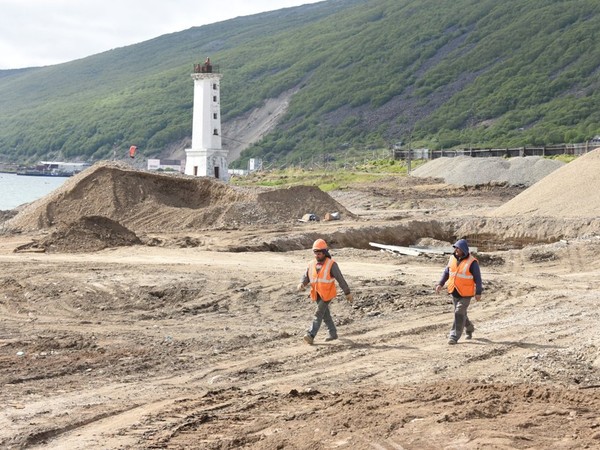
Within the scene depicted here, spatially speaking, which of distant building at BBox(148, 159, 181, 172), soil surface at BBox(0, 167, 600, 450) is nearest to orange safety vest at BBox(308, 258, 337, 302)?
soil surface at BBox(0, 167, 600, 450)

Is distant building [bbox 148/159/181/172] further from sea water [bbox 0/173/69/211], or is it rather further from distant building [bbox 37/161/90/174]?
distant building [bbox 37/161/90/174]

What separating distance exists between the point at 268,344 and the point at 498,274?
9.50 metres

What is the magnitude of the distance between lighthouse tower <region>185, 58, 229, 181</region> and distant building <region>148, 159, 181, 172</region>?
65404 mm

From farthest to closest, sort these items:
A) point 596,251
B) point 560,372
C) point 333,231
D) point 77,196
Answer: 1. point 77,196
2. point 333,231
3. point 596,251
4. point 560,372

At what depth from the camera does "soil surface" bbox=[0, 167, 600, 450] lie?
930 cm

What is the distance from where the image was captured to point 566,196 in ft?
118

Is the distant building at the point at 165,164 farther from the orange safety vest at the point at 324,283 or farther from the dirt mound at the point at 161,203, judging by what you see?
the orange safety vest at the point at 324,283

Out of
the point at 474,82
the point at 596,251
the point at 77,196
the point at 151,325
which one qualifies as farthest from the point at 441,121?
the point at 151,325

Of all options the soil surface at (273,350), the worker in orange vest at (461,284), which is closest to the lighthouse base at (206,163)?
the soil surface at (273,350)

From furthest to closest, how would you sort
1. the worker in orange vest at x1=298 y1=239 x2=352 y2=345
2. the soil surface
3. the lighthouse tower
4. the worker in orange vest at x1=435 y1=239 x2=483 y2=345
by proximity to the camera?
the lighthouse tower
the worker in orange vest at x1=298 y1=239 x2=352 y2=345
the worker in orange vest at x1=435 y1=239 x2=483 y2=345
the soil surface

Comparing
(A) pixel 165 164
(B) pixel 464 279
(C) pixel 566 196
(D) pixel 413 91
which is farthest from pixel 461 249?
(A) pixel 165 164

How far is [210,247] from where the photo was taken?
27.9 meters

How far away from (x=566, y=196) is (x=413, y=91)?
357 feet

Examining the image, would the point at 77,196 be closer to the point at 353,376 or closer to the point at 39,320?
the point at 39,320
